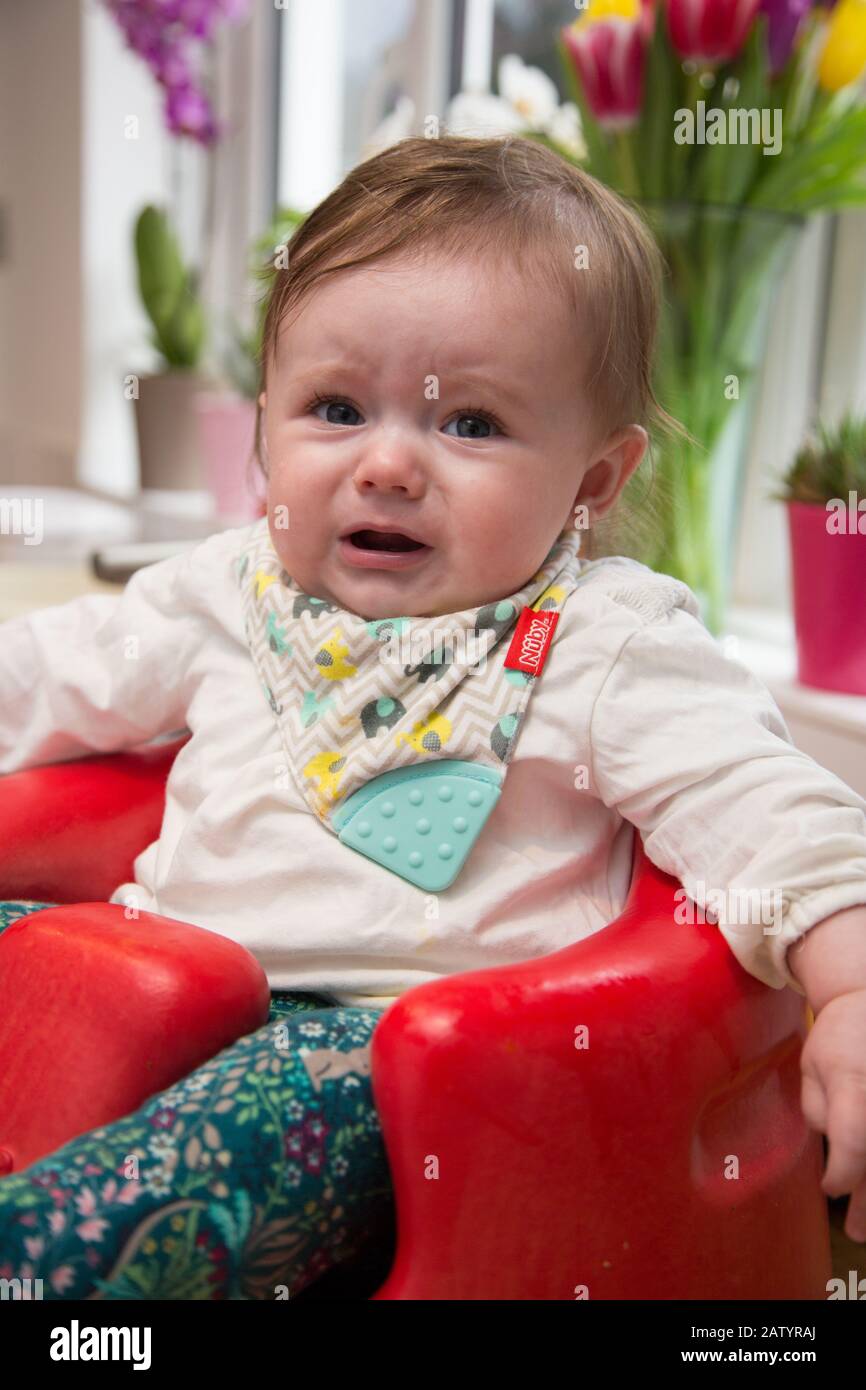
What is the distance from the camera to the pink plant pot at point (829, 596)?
1.25 metres

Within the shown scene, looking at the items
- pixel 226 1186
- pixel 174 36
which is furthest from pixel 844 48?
pixel 174 36

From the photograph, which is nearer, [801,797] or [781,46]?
[801,797]

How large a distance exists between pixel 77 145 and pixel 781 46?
179cm

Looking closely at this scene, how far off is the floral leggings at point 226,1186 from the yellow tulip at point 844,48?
103cm

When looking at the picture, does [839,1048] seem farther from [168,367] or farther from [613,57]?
[168,367]

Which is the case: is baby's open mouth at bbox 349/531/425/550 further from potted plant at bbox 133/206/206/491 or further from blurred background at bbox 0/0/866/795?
potted plant at bbox 133/206/206/491

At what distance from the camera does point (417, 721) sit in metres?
0.81

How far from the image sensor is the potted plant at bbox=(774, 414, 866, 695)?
1.24 m

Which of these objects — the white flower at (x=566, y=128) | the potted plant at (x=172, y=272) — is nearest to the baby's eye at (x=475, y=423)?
the white flower at (x=566, y=128)

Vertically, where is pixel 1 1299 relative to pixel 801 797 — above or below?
below

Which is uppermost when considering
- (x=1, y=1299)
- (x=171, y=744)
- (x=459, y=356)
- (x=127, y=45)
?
(x=127, y=45)

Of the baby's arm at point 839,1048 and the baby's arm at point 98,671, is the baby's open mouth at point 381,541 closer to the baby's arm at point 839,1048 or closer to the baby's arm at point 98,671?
the baby's arm at point 98,671

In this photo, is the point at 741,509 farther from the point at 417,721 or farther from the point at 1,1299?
the point at 1,1299

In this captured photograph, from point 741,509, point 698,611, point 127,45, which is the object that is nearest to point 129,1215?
point 698,611
